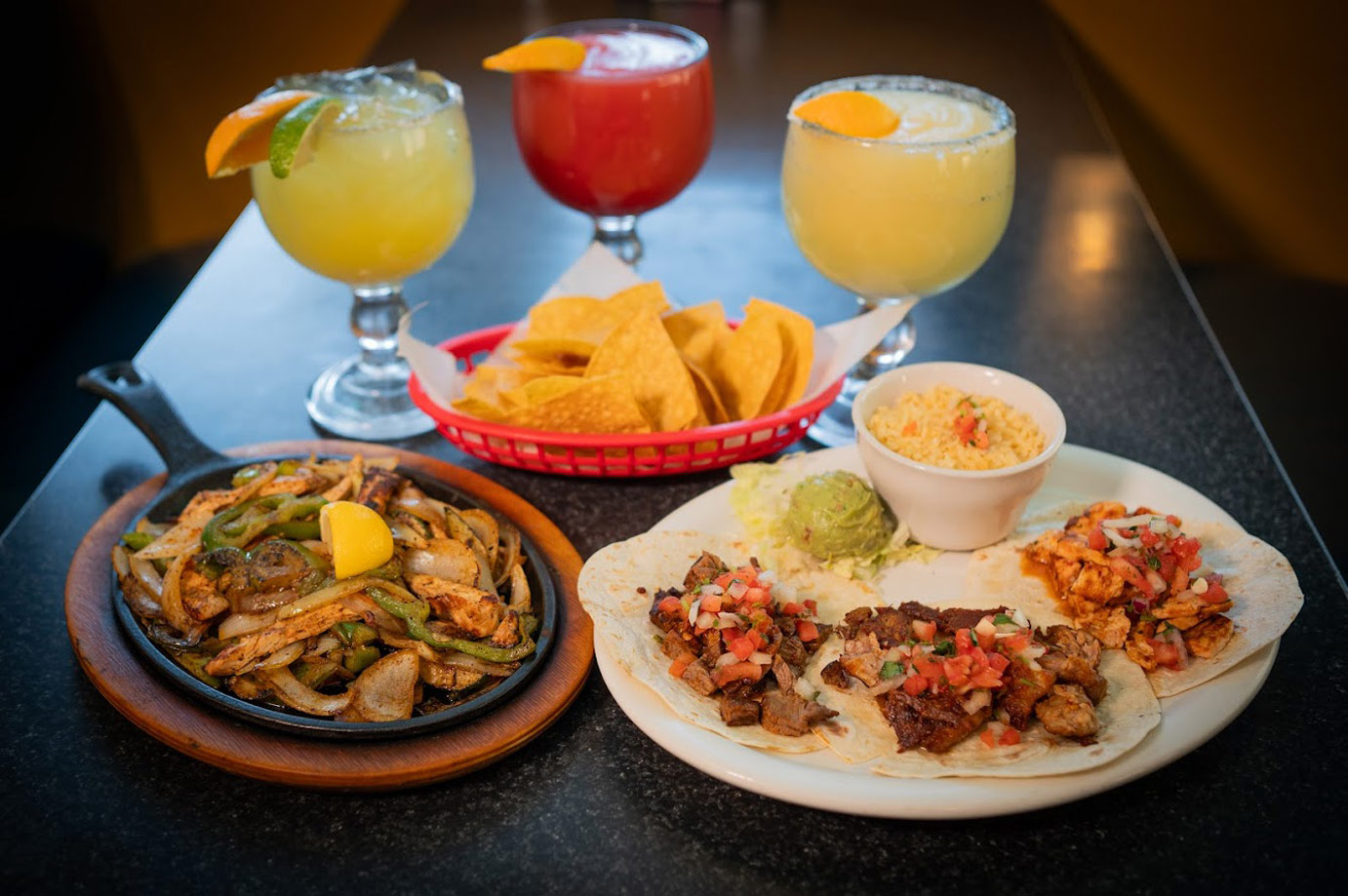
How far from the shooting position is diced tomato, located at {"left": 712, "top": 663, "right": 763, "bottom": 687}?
1.58m

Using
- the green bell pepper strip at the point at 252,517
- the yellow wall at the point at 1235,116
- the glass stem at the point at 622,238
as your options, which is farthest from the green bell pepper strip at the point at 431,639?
the yellow wall at the point at 1235,116

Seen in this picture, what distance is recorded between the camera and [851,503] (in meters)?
1.90

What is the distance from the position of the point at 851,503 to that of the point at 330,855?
0.92 metres

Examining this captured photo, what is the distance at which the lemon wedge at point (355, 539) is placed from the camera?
5.60 feet

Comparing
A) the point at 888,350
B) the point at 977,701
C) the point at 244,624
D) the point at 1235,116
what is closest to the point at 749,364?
the point at 888,350

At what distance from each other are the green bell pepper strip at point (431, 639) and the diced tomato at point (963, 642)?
57cm

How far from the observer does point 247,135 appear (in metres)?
2.05

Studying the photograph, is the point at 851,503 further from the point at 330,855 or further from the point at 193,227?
the point at 193,227

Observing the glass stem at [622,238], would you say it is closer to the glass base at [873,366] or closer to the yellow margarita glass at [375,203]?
the yellow margarita glass at [375,203]

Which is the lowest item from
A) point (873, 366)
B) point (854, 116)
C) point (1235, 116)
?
point (1235, 116)

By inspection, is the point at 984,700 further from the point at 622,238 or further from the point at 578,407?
the point at 622,238

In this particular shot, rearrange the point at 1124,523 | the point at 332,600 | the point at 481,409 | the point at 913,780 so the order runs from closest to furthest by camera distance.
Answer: the point at 913,780 < the point at 332,600 < the point at 1124,523 < the point at 481,409

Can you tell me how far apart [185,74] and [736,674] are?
502 cm

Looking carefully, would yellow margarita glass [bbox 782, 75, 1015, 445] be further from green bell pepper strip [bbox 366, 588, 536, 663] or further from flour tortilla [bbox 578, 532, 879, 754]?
green bell pepper strip [bbox 366, 588, 536, 663]
